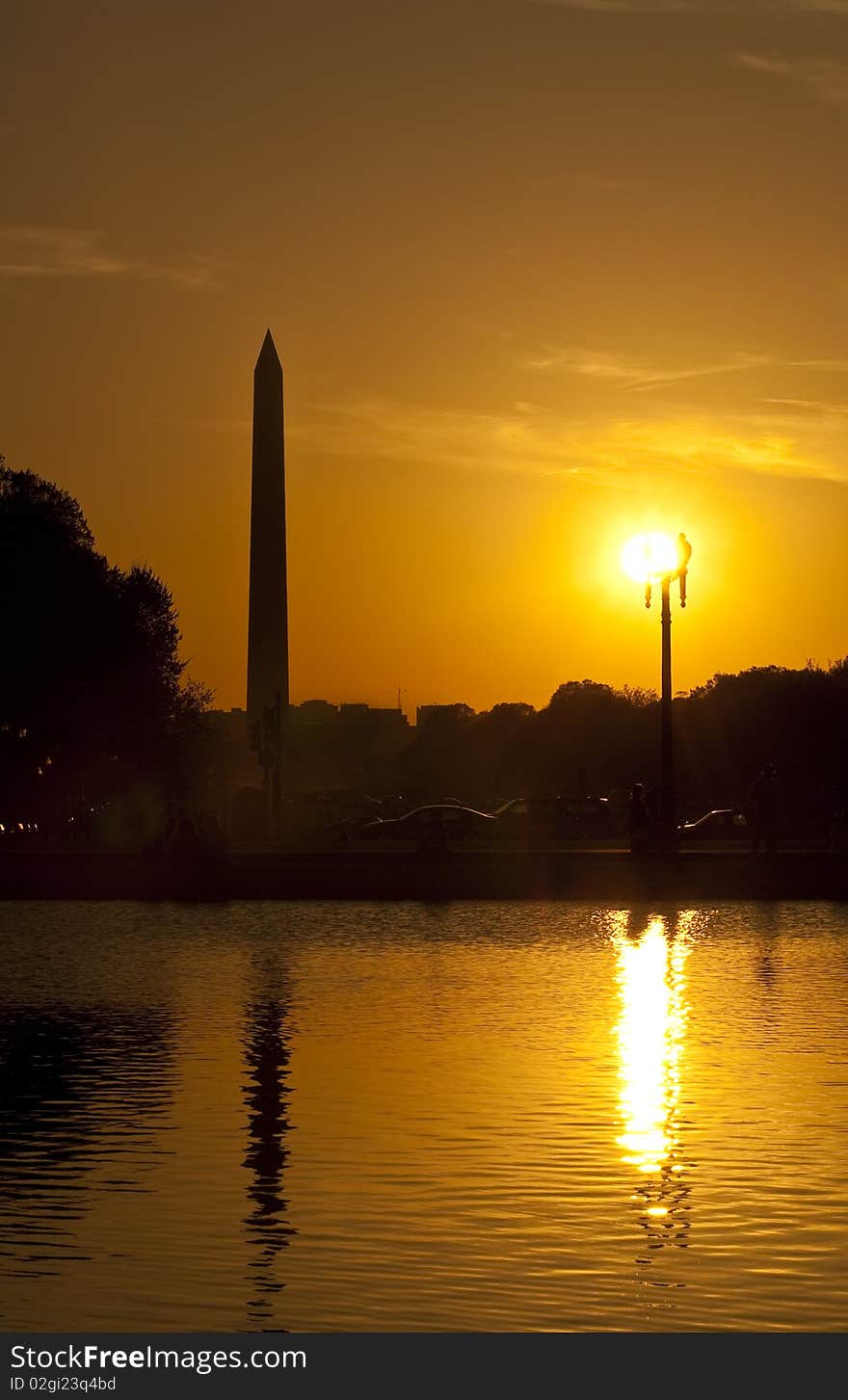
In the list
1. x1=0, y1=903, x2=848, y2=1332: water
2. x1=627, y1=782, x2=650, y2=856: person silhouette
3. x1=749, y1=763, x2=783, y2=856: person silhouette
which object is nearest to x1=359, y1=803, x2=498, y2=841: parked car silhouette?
x1=627, y1=782, x2=650, y2=856: person silhouette

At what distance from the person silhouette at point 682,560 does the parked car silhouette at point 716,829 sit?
49.7 ft

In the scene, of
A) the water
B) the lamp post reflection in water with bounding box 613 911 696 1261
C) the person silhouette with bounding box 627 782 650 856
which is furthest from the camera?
the person silhouette with bounding box 627 782 650 856

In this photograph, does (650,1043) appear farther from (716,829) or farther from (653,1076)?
(716,829)

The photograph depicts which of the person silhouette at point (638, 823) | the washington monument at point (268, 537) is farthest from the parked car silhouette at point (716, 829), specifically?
the person silhouette at point (638, 823)

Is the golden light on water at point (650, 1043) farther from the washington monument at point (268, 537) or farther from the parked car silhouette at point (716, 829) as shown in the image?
the washington monument at point (268, 537)

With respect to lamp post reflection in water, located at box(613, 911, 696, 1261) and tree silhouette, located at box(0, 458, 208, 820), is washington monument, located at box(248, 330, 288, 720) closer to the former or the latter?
tree silhouette, located at box(0, 458, 208, 820)

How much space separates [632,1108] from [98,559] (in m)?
48.3

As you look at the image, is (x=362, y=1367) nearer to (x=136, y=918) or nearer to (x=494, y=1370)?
(x=494, y=1370)

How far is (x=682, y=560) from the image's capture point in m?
40.4

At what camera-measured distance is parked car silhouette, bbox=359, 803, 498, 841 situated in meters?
56.0

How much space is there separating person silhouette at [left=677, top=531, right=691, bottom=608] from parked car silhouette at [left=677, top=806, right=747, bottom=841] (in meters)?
15.2

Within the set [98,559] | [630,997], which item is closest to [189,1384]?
[630,997]

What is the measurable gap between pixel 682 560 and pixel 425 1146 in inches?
1207

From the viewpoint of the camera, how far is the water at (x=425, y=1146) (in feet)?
24.6
